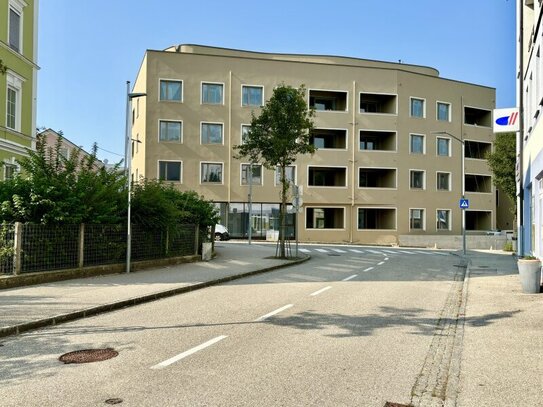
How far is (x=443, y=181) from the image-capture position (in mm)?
51094

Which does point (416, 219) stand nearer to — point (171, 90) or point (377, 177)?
point (377, 177)

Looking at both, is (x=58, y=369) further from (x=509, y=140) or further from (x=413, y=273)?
(x=509, y=140)

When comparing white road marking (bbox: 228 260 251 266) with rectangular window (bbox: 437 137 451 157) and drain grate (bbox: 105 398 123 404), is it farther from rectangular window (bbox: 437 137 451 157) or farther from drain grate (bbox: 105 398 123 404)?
rectangular window (bbox: 437 137 451 157)

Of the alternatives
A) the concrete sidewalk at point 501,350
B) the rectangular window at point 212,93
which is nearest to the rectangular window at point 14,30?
the concrete sidewalk at point 501,350

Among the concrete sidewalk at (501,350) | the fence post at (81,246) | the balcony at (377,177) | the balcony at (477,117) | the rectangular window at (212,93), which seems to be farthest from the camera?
the balcony at (477,117)

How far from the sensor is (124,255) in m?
16.2

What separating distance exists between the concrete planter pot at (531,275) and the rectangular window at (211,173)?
117 feet

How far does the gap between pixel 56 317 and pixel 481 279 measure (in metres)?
12.1

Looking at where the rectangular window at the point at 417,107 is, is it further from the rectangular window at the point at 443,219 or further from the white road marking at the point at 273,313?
the white road marking at the point at 273,313

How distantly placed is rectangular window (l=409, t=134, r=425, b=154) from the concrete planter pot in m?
38.9

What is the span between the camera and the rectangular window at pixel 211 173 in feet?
151

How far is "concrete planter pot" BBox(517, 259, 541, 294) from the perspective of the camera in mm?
12008

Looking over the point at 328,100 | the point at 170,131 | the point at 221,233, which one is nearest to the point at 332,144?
the point at 328,100

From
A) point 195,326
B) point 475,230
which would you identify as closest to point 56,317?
point 195,326
